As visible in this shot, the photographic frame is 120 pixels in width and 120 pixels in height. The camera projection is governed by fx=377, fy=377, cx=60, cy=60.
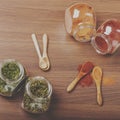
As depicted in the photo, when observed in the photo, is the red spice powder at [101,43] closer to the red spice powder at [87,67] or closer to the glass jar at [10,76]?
the red spice powder at [87,67]

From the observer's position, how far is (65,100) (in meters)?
0.94

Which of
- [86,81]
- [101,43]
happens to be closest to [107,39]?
[101,43]

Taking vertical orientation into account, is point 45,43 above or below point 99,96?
above

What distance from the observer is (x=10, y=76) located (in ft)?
2.89

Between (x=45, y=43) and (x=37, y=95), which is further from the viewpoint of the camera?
(x=45, y=43)

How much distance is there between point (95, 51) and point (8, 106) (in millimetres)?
274

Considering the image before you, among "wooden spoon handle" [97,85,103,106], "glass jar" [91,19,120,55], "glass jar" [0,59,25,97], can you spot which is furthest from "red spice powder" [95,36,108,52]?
"glass jar" [0,59,25,97]

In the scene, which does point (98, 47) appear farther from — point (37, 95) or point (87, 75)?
point (37, 95)

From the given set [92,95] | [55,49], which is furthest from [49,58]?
[92,95]

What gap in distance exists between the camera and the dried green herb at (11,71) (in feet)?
2.89

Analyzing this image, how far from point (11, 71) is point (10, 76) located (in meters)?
0.01

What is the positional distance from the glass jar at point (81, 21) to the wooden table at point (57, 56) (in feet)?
0.08

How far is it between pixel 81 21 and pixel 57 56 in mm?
113

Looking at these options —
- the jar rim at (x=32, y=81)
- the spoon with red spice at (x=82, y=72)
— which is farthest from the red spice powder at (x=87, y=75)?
the jar rim at (x=32, y=81)
